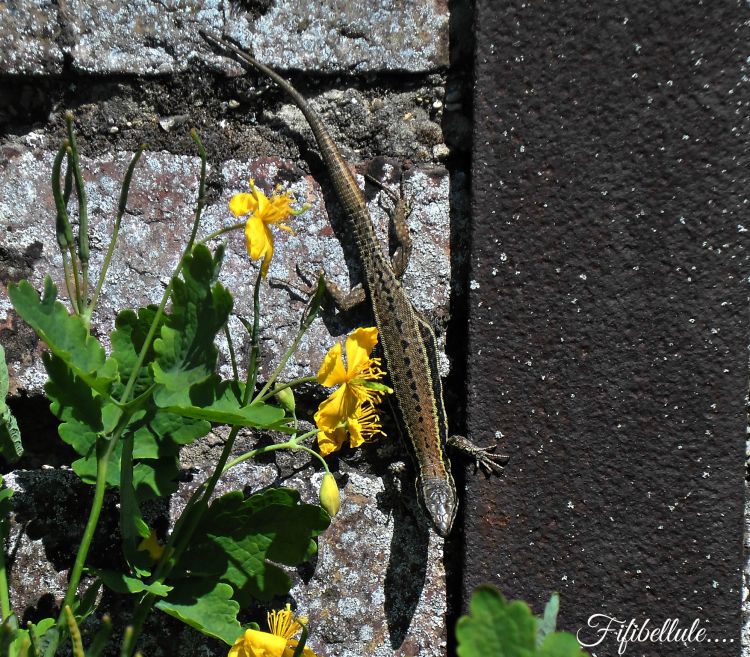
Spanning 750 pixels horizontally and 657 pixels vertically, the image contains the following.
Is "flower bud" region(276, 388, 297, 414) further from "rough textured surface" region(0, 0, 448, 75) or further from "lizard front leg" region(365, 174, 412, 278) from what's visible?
"rough textured surface" region(0, 0, 448, 75)

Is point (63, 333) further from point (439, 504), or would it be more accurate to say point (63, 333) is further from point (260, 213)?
point (439, 504)

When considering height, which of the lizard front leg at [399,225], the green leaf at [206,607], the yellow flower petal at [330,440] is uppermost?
the lizard front leg at [399,225]

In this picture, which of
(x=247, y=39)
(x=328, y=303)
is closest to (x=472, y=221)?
(x=328, y=303)

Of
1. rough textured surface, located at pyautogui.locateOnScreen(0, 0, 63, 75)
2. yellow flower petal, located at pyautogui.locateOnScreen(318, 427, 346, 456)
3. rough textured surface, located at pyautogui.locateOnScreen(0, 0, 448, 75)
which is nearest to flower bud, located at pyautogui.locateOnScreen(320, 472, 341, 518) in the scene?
yellow flower petal, located at pyautogui.locateOnScreen(318, 427, 346, 456)

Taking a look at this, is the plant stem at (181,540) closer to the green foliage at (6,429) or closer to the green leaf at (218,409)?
the green leaf at (218,409)

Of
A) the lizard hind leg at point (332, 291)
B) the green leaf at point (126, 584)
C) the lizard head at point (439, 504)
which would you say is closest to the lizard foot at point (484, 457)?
the lizard head at point (439, 504)

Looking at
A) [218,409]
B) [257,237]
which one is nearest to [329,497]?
[218,409]
